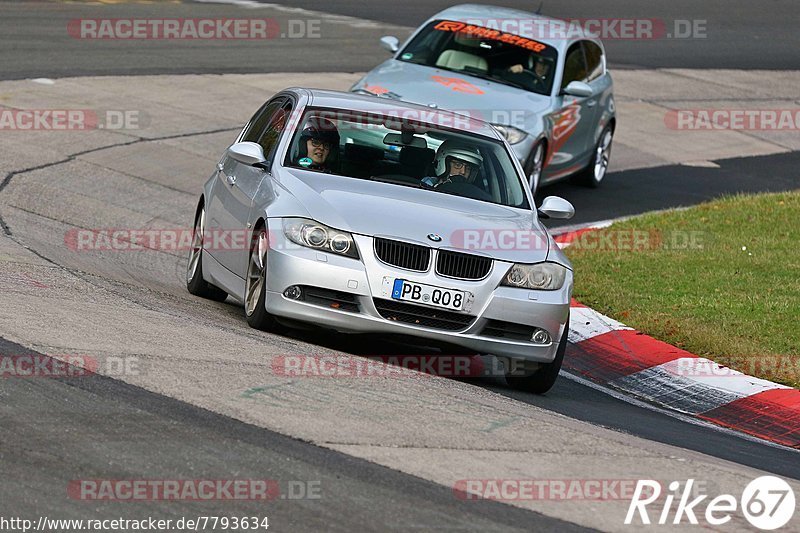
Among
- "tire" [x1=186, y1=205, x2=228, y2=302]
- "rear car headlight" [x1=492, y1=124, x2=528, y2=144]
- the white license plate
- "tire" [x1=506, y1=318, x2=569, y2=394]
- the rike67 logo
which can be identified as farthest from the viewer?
"rear car headlight" [x1=492, y1=124, x2=528, y2=144]

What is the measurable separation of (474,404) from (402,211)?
164cm

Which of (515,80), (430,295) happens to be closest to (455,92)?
(515,80)

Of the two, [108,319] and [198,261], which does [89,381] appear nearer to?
[108,319]

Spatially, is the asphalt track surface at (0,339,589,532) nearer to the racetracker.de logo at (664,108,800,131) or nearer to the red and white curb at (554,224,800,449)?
the red and white curb at (554,224,800,449)

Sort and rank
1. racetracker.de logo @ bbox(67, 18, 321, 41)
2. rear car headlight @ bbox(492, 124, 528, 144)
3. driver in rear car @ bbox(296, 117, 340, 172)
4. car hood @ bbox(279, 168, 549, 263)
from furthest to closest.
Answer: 1. racetracker.de logo @ bbox(67, 18, 321, 41)
2. rear car headlight @ bbox(492, 124, 528, 144)
3. driver in rear car @ bbox(296, 117, 340, 172)
4. car hood @ bbox(279, 168, 549, 263)

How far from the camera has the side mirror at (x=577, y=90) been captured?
51.7ft

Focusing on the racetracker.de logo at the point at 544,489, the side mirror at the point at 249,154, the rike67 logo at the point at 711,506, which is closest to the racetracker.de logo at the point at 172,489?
the racetracker.de logo at the point at 544,489

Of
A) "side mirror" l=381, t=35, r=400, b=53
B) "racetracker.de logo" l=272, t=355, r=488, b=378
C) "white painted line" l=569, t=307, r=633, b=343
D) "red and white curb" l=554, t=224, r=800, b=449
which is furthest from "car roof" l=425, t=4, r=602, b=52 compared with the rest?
"racetracker.de logo" l=272, t=355, r=488, b=378

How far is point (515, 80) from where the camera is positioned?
15664mm

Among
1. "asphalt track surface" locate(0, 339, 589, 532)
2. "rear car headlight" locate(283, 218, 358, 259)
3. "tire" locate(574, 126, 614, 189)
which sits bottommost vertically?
"tire" locate(574, 126, 614, 189)

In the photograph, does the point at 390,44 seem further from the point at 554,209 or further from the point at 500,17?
the point at 554,209

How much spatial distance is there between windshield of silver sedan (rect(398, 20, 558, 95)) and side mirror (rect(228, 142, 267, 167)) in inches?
252

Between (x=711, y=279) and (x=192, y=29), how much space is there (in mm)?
13858

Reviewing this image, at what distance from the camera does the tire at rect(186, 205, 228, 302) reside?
10.3 meters
